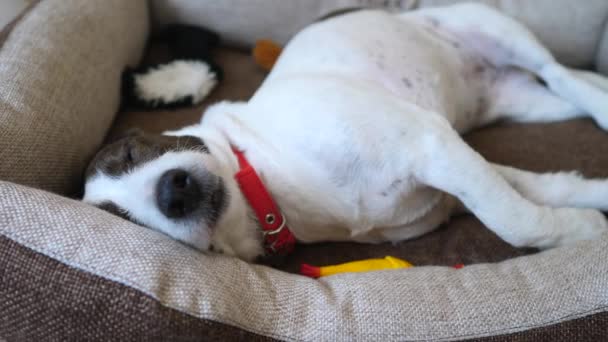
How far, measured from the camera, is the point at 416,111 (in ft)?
5.24

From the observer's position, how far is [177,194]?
132cm

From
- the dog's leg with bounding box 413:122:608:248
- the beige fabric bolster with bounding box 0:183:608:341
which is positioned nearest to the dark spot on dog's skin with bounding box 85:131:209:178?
the beige fabric bolster with bounding box 0:183:608:341

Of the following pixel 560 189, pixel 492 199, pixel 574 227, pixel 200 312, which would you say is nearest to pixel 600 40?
pixel 560 189

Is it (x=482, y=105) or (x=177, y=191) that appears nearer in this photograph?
(x=177, y=191)

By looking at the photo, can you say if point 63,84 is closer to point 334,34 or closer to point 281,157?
point 281,157

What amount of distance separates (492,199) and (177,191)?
0.91 meters

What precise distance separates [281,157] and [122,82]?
1.13 m

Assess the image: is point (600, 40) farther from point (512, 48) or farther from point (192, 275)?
point (192, 275)

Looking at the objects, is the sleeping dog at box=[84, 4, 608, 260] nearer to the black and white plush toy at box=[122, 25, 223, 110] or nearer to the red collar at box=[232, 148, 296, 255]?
the red collar at box=[232, 148, 296, 255]

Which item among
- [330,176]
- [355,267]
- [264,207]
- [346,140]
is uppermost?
[346,140]

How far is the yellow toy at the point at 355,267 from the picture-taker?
1.51 meters

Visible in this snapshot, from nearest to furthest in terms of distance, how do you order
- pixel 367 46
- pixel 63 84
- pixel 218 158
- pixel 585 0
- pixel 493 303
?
pixel 493 303, pixel 218 158, pixel 63 84, pixel 367 46, pixel 585 0

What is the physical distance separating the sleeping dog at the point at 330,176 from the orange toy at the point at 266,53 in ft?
2.26

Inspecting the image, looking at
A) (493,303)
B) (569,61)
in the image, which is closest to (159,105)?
(493,303)
